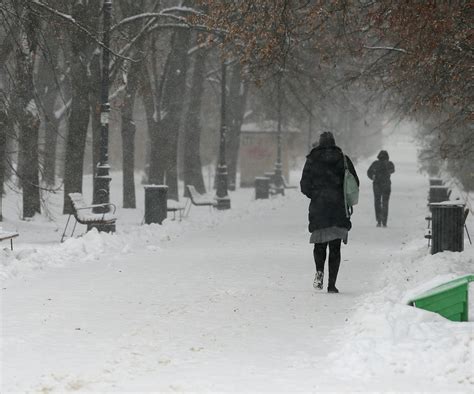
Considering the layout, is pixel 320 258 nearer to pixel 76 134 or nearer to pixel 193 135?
pixel 76 134

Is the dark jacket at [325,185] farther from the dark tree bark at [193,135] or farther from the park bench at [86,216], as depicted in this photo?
the dark tree bark at [193,135]

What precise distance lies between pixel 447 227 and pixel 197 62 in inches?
766

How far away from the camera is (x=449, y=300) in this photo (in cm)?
779

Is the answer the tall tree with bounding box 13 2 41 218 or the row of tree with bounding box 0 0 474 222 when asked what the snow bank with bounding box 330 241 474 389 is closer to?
the row of tree with bounding box 0 0 474 222

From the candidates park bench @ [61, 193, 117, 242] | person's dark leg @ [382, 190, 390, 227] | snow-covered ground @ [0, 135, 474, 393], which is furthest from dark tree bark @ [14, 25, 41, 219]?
person's dark leg @ [382, 190, 390, 227]

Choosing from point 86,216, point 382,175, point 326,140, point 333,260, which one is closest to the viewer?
point 333,260

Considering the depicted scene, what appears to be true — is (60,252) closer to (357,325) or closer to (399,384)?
(357,325)

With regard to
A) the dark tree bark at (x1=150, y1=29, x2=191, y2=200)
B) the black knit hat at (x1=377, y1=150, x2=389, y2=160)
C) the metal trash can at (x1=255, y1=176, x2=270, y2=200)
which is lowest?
the metal trash can at (x1=255, y1=176, x2=270, y2=200)

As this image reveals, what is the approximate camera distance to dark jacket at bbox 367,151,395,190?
20312 millimetres

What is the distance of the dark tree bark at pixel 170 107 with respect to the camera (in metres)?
26.7

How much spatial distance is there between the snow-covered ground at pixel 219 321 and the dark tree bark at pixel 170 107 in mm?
10992

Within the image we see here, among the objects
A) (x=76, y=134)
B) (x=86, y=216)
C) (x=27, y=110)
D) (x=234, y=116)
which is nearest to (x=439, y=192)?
(x=76, y=134)

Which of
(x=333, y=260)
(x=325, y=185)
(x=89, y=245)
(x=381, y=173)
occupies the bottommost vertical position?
(x=89, y=245)

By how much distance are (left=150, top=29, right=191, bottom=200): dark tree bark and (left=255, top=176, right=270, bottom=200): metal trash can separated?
14.7ft
